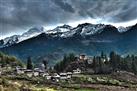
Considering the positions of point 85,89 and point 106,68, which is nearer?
point 85,89

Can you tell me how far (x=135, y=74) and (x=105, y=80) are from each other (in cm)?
4229

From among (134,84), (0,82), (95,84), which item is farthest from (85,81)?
(0,82)

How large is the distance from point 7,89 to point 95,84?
267 feet

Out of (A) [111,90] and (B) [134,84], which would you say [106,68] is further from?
(A) [111,90]

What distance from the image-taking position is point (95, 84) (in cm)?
14938

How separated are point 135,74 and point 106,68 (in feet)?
52.0

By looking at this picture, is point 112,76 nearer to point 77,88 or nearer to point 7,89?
point 77,88

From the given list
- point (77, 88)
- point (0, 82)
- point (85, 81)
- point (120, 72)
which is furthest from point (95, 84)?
point (0, 82)

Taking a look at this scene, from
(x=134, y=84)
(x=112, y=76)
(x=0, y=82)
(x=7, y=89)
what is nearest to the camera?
(x=7, y=89)

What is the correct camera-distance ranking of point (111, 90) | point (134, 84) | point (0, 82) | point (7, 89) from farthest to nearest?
point (134, 84) < point (111, 90) < point (0, 82) < point (7, 89)

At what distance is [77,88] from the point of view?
13300 cm

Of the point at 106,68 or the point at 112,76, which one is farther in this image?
the point at 106,68

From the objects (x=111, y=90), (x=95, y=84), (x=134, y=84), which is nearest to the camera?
(x=111, y=90)

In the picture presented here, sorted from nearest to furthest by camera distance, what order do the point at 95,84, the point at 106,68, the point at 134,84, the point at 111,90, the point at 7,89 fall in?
the point at 7,89, the point at 111,90, the point at 95,84, the point at 134,84, the point at 106,68
